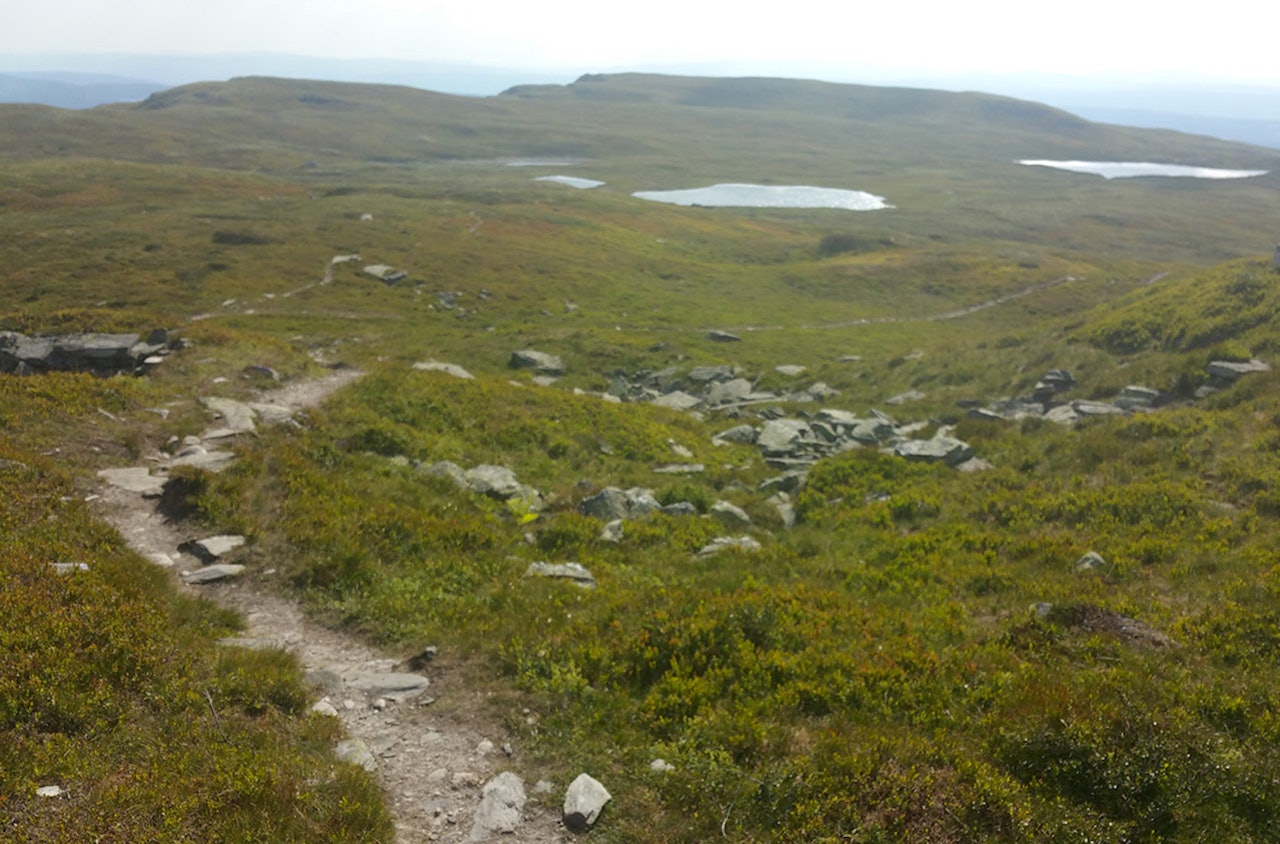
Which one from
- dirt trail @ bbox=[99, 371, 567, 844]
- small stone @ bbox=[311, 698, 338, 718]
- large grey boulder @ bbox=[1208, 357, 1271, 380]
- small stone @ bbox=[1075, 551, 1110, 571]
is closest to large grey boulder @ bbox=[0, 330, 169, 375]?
dirt trail @ bbox=[99, 371, 567, 844]

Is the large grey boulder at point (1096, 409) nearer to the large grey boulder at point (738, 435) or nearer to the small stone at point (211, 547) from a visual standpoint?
the large grey boulder at point (738, 435)

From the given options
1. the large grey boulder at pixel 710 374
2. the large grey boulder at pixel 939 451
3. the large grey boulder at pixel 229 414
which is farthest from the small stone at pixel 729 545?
the large grey boulder at pixel 710 374

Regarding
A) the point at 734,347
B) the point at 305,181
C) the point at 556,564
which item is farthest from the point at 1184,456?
the point at 305,181

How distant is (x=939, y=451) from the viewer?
2364 centimetres

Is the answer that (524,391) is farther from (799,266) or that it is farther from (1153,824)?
(799,266)

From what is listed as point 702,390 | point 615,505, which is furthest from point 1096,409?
point 702,390

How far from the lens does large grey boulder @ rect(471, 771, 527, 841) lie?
7.47m

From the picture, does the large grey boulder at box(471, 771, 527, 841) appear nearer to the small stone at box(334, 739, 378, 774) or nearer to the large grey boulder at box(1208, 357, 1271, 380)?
the small stone at box(334, 739, 378, 774)

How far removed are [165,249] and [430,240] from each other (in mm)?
27071

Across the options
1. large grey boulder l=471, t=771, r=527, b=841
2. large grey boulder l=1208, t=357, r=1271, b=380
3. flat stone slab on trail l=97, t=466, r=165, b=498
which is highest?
large grey boulder l=1208, t=357, r=1271, b=380

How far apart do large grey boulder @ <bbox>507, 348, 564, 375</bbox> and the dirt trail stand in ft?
97.9

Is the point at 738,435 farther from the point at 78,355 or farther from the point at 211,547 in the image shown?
the point at 78,355

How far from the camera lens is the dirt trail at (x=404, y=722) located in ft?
25.0

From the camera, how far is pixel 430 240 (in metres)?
84.3
